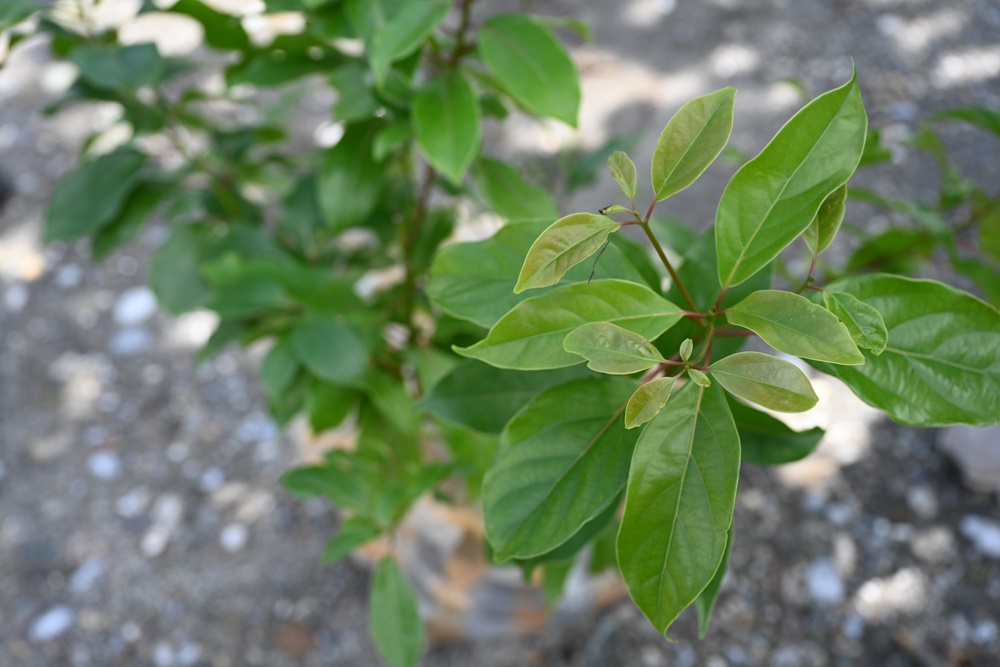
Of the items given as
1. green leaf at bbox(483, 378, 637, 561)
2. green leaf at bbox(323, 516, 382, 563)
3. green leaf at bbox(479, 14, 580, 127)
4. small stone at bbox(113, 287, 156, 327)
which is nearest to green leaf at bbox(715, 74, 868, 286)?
green leaf at bbox(483, 378, 637, 561)

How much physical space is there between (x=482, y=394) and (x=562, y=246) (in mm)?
262

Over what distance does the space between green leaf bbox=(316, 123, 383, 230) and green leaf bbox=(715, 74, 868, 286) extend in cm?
58

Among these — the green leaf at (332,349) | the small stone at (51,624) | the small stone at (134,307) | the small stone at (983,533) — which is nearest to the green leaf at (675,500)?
the green leaf at (332,349)

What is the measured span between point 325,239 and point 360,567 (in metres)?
0.94

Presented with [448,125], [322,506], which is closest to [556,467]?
[448,125]

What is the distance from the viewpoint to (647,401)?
1.57 ft

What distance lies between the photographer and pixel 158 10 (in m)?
0.93

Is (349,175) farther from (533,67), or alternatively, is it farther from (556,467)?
(556,467)

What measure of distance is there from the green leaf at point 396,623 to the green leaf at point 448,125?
549 mm

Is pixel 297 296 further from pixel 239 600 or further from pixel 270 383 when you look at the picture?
pixel 239 600

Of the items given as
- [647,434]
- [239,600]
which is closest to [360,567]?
[239,600]

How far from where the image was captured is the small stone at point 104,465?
2.05m

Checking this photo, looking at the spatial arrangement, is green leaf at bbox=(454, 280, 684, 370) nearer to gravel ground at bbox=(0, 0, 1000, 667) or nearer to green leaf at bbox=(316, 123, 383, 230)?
green leaf at bbox=(316, 123, 383, 230)

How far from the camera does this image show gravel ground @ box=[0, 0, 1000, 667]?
1.68 m
